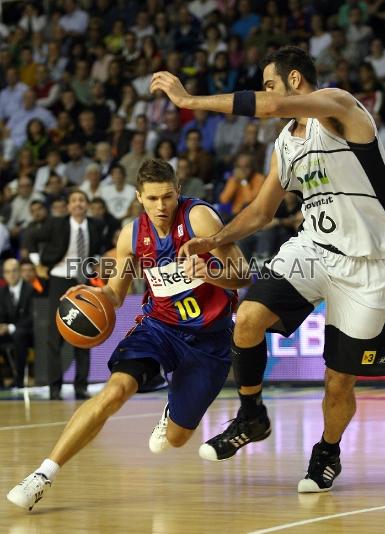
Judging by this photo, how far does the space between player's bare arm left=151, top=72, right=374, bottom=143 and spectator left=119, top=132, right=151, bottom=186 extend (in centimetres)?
976

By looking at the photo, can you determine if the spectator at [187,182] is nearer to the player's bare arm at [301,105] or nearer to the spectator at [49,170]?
the spectator at [49,170]

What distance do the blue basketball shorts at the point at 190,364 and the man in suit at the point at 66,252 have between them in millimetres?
5464

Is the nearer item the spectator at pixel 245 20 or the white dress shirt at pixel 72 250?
the white dress shirt at pixel 72 250

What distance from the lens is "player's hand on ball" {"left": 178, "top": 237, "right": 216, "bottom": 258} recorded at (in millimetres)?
5613

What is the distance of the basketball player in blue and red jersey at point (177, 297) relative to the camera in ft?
19.9

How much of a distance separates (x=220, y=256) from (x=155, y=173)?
54 centimetres

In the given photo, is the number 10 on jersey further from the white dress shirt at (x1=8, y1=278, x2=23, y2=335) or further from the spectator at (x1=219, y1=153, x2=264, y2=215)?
the white dress shirt at (x1=8, y1=278, x2=23, y2=335)

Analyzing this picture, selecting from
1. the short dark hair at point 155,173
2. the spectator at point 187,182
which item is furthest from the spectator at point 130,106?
the short dark hair at point 155,173

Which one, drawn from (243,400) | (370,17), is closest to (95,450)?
(243,400)

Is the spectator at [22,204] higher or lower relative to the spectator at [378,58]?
lower

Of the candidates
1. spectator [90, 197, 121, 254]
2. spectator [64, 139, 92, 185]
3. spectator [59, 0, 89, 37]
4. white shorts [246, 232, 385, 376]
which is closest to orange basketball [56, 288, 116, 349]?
white shorts [246, 232, 385, 376]

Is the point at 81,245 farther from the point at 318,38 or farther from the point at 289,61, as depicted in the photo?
the point at 289,61

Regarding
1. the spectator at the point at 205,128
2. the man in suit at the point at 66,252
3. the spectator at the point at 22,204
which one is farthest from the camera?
the spectator at the point at 22,204

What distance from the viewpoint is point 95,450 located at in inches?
309
